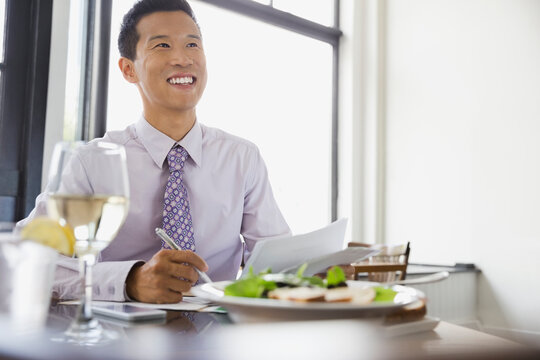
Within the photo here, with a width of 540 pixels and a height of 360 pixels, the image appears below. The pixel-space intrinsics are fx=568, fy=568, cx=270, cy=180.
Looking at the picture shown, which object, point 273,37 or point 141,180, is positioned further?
point 273,37

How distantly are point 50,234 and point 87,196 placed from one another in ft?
0.16

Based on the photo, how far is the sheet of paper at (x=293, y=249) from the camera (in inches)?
33.1

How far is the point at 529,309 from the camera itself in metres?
3.36

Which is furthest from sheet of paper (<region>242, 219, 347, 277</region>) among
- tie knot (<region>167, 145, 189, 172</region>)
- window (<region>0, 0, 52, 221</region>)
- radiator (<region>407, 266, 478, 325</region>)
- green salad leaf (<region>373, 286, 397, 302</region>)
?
radiator (<region>407, 266, 478, 325</region>)

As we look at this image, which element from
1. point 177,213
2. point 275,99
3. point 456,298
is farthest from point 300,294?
point 456,298

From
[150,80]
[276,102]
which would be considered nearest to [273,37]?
[276,102]

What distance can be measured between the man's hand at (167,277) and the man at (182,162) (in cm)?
42

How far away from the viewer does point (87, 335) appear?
0.52 metres

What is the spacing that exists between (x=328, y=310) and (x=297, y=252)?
1.06 feet

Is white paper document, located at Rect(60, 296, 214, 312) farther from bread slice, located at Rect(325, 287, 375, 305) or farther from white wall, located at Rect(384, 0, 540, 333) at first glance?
white wall, located at Rect(384, 0, 540, 333)

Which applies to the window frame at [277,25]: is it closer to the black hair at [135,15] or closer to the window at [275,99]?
the window at [275,99]

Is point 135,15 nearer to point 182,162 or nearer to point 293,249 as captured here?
point 182,162

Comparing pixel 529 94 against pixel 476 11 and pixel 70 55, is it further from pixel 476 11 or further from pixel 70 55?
pixel 70 55

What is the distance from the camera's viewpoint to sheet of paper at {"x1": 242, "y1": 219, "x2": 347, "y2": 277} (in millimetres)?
840
